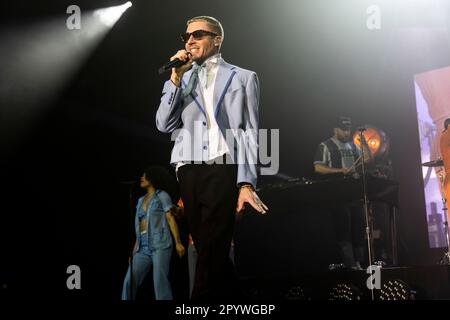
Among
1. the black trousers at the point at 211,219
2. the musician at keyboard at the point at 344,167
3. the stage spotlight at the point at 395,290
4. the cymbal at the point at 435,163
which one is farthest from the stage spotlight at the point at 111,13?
the cymbal at the point at 435,163

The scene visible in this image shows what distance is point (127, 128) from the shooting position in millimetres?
5391

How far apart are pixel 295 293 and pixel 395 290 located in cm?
75

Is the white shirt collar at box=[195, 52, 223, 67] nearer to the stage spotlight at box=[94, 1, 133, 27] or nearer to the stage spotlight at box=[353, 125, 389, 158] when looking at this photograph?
the stage spotlight at box=[94, 1, 133, 27]

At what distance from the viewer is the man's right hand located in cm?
356

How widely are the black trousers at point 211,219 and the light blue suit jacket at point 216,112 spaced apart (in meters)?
0.11

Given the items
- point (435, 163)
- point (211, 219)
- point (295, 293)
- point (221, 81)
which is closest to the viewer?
point (211, 219)

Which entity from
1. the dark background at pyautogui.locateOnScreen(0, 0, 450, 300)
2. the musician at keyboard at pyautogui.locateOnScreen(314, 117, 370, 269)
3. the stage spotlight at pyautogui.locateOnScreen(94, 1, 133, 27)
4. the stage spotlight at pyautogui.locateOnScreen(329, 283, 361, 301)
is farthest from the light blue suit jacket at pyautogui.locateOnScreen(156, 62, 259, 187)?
the musician at keyboard at pyautogui.locateOnScreen(314, 117, 370, 269)

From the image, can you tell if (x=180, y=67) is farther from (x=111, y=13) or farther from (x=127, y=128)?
(x=111, y=13)

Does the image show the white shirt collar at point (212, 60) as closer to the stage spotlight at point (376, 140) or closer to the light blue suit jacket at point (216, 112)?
the light blue suit jacket at point (216, 112)

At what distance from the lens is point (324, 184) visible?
568 centimetres

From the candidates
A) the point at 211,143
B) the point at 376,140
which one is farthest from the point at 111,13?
the point at 376,140

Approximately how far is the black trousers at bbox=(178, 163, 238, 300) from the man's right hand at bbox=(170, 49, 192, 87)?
1.67ft

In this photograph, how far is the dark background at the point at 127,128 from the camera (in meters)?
5.31
